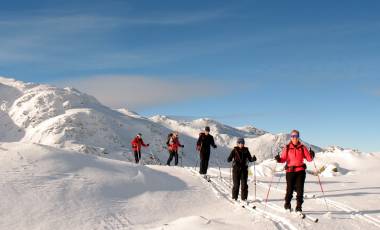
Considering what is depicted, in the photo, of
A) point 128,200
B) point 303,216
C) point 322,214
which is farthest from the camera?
point 128,200

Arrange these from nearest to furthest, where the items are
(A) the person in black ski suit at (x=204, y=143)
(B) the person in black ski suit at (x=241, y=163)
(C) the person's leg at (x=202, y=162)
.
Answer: (B) the person in black ski suit at (x=241, y=163) → (A) the person in black ski suit at (x=204, y=143) → (C) the person's leg at (x=202, y=162)

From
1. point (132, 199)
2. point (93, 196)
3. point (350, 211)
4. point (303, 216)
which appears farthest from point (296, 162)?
point (93, 196)

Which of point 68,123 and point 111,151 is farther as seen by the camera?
point 68,123

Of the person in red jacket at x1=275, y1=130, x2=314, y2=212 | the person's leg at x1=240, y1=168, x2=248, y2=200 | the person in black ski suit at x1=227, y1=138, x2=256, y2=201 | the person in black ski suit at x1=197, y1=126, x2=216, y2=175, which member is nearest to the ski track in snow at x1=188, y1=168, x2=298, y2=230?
the person's leg at x1=240, y1=168, x2=248, y2=200

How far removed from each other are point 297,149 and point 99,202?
587 centimetres

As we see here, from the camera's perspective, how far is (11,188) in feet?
43.3

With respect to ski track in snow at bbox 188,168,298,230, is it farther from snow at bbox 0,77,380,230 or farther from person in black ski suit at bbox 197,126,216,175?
A: person in black ski suit at bbox 197,126,216,175

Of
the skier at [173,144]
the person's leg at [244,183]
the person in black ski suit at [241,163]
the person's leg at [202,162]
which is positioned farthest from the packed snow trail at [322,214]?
the skier at [173,144]

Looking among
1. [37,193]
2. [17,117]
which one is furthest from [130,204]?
[17,117]

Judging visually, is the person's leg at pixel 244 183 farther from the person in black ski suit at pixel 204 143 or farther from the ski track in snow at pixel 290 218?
the person in black ski suit at pixel 204 143

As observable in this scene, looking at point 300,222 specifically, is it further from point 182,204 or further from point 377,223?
point 182,204

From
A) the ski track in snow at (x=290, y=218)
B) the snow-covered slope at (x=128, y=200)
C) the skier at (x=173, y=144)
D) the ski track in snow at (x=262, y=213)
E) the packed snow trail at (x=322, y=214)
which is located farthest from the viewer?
the skier at (x=173, y=144)

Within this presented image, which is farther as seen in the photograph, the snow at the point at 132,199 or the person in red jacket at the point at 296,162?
the person in red jacket at the point at 296,162

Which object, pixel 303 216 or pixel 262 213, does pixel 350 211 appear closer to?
pixel 303 216
